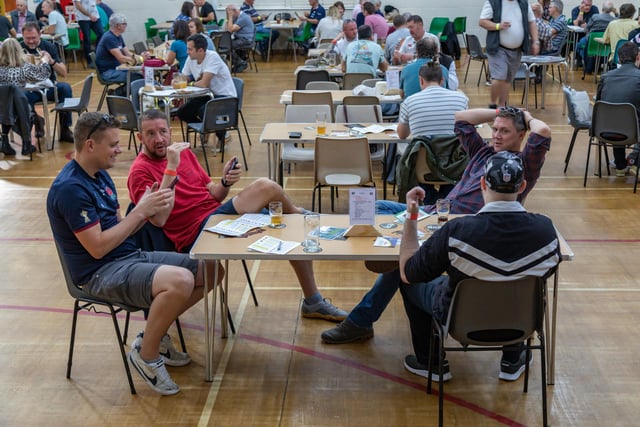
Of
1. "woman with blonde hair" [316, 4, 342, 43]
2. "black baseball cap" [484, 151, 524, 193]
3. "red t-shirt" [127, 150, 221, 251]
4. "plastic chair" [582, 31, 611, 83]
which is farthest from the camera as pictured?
"woman with blonde hair" [316, 4, 342, 43]

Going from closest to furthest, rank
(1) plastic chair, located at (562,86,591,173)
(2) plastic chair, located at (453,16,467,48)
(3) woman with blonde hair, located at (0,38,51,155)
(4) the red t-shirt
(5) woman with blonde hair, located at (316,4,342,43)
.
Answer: (4) the red t-shirt → (1) plastic chair, located at (562,86,591,173) → (3) woman with blonde hair, located at (0,38,51,155) → (5) woman with blonde hair, located at (316,4,342,43) → (2) plastic chair, located at (453,16,467,48)

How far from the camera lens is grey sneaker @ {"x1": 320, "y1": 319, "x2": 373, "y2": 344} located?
14.2 feet

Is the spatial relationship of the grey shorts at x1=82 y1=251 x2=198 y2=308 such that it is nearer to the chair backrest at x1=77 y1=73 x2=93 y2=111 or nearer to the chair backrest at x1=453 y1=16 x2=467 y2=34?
the chair backrest at x1=77 y1=73 x2=93 y2=111

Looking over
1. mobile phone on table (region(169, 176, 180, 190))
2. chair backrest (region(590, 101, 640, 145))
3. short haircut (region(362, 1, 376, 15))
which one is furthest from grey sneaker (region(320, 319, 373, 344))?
short haircut (region(362, 1, 376, 15))

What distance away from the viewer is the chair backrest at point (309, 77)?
9188 mm

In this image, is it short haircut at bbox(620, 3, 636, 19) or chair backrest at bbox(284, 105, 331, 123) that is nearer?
chair backrest at bbox(284, 105, 331, 123)

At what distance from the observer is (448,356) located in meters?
4.18

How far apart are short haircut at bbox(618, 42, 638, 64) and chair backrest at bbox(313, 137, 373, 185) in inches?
115

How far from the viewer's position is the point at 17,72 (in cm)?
848

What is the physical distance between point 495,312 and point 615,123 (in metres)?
4.43

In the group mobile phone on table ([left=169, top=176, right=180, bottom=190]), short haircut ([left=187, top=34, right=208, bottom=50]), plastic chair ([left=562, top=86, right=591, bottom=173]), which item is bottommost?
plastic chair ([left=562, top=86, right=591, bottom=173])

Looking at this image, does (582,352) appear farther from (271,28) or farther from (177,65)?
(271,28)

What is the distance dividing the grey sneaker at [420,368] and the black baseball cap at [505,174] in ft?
3.70

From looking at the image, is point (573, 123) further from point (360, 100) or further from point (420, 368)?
point (420, 368)
